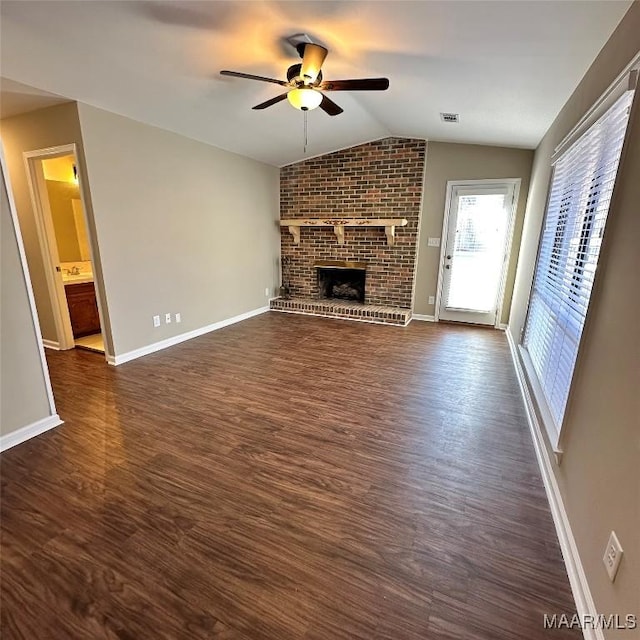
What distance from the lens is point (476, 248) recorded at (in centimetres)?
495

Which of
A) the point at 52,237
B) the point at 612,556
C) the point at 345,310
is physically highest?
the point at 52,237

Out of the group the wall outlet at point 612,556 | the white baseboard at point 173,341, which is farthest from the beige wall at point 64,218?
the wall outlet at point 612,556

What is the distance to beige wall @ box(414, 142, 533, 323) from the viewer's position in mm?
4594

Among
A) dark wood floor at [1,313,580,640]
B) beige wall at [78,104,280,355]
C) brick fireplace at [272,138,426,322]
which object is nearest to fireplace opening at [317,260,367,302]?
brick fireplace at [272,138,426,322]

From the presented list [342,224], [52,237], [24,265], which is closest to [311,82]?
[24,265]

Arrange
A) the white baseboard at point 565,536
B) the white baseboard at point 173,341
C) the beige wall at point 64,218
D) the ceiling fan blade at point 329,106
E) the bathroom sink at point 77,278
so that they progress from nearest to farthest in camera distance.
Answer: the white baseboard at point 565,536, the ceiling fan blade at point 329,106, the white baseboard at point 173,341, the bathroom sink at point 77,278, the beige wall at point 64,218

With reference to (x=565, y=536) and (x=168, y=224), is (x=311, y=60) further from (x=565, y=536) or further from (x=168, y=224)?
(x=565, y=536)

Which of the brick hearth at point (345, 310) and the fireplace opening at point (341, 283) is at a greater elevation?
the fireplace opening at point (341, 283)

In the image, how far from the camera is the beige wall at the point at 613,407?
1072 millimetres

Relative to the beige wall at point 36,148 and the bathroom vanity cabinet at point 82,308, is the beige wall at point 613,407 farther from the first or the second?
the bathroom vanity cabinet at point 82,308

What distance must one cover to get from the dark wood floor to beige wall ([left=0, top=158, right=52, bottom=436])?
24 centimetres

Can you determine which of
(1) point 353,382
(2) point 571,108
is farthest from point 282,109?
(1) point 353,382

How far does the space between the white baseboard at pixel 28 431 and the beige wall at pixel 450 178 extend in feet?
15.5

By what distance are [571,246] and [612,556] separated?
71.1 inches
